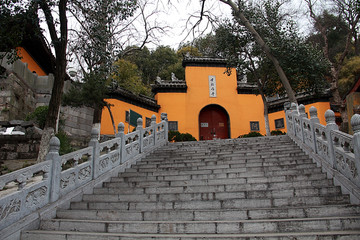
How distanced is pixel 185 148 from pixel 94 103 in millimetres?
5904

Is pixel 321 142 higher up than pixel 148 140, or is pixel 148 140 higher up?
pixel 148 140

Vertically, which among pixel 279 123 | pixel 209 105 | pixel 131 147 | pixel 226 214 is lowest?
pixel 226 214

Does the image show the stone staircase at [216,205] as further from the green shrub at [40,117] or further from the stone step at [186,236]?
the green shrub at [40,117]

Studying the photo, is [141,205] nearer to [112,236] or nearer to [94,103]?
[112,236]

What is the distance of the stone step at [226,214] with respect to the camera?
3.79 m

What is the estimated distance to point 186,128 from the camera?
1709cm

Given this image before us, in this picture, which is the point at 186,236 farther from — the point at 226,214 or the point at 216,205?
the point at 216,205

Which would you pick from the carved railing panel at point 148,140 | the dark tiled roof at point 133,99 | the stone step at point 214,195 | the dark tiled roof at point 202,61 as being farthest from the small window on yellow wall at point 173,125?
the stone step at point 214,195

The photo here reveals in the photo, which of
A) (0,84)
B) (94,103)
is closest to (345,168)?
(94,103)

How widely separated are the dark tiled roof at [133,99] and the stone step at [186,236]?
38.6 feet

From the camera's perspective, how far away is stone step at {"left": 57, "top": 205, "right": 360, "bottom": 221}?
3785 millimetres

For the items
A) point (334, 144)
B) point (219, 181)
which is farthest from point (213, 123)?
point (334, 144)

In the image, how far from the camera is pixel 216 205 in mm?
4312

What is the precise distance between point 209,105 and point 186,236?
1491 cm
